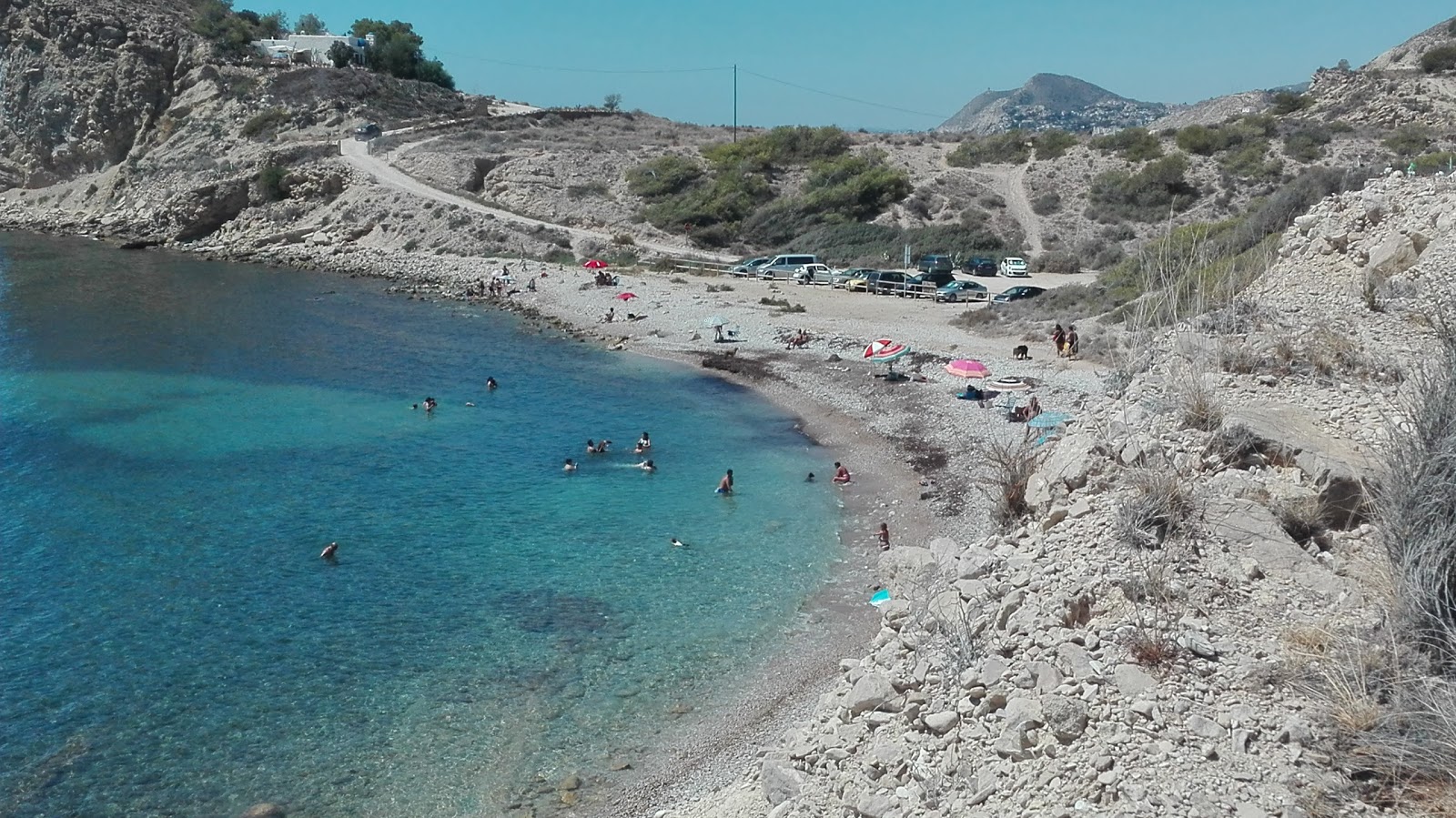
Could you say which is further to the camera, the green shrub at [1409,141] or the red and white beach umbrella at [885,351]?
the green shrub at [1409,141]

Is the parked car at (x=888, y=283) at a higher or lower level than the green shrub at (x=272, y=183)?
lower

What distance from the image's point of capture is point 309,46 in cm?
9044

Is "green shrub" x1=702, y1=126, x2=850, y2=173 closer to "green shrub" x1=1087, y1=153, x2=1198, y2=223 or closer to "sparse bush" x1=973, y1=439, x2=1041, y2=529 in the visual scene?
"green shrub" x1=1087, y1=153, x2=1198, y2=223

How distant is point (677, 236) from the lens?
Answer: 6147cm

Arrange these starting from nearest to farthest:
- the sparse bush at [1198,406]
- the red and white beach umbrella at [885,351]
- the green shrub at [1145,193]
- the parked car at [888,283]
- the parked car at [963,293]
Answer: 1. the sparse bush at [1198,406]
2. the red and white beach umbrella at [885,351]
3. the parked car at [963,293]
4. the parked car at [888,283]
5. the green shrub at [1145,193]

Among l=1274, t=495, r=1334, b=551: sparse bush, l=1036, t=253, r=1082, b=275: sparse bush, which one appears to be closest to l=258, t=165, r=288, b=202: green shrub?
l=1036, t=253, r=1082, b=275: sparse bush

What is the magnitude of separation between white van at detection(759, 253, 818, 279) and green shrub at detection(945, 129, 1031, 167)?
2402 centimetres

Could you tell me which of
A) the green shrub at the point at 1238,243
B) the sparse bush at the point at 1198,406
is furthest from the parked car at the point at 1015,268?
the sparse bush at the point at 1198,406

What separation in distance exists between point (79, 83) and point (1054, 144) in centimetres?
→ 7026

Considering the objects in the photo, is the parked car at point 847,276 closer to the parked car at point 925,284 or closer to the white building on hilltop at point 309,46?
the parked car at point 925,284

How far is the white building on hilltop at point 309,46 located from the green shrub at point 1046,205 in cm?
5904

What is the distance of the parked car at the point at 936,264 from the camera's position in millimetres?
48469

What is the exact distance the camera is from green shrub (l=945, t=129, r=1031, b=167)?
6994cm

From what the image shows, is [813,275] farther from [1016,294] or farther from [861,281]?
[1016,294]
